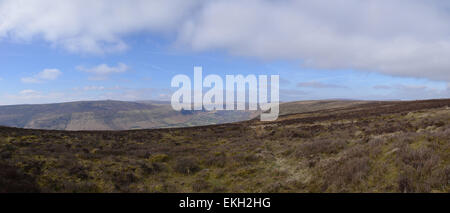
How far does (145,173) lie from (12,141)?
1639 centimetres

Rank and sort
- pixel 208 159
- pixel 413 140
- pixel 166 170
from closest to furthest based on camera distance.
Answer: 1. pixel 413 140
2. pixel 166 170
3. pixel 208 159

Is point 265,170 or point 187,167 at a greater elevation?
point 265,170

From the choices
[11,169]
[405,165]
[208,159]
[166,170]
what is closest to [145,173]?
[166,170]

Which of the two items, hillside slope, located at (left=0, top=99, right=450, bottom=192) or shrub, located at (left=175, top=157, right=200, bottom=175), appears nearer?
hillside slope, located at (left=0, top=99, right=450, bottom=192)

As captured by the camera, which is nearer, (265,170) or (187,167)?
(265,170)

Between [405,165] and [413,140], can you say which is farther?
[413,140]

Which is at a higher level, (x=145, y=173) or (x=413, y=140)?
(x=413, y=140)

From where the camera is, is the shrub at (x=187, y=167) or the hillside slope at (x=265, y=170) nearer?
the hillside slope at (x=265, y=170)

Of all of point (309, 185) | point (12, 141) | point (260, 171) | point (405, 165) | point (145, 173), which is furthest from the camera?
point (12, 141)

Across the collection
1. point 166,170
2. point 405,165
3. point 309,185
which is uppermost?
point 405,165

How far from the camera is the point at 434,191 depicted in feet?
22.2
